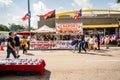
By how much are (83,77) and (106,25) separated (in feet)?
92.2

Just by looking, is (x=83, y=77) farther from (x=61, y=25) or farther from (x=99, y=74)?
(x=61, y=25)

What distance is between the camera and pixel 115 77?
996cm

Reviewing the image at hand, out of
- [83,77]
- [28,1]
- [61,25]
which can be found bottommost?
[83,77]

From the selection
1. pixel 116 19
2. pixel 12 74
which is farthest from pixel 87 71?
pixel 116 19

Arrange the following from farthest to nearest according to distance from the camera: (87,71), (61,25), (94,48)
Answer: (61,25) < (94,48) < (87,71)

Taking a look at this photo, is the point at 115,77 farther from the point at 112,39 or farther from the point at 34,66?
the point at 112,39

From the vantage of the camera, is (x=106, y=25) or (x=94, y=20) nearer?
(x=106, y=25)

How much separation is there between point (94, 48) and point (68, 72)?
13152 millimetres

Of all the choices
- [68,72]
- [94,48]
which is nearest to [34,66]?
[68,72]

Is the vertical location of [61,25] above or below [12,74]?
above

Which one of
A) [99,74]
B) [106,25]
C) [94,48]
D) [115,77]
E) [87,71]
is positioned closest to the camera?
[115,77]

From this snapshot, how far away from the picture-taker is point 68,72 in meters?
11.1

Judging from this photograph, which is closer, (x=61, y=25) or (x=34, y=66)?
(x=34, y=66)

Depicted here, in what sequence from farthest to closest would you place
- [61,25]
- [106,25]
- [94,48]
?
[106,25]
[61,25]
[94,48]
